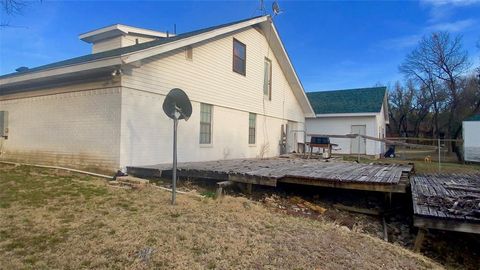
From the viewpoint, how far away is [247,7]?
48.2ft

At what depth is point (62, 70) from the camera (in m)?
8.41

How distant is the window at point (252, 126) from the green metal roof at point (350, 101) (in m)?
10.6

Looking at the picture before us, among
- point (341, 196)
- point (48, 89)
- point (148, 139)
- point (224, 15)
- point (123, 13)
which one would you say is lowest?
point (341, 196)

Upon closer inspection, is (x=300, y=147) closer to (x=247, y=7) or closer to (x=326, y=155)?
(x=326, y=155)

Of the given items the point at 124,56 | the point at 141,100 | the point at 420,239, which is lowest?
the point at 420,239

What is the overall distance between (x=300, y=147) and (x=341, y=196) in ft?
34.6

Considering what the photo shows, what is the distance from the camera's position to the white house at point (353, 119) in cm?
2205

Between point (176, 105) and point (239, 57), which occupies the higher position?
→ point (239, 57)

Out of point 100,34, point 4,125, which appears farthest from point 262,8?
point 4,125

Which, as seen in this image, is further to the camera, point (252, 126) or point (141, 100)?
point (252, 126)

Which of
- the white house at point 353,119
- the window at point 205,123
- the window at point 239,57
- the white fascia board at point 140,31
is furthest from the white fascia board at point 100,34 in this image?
the white house at point 353,119

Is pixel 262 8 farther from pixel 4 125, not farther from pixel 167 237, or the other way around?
pixel 167 237

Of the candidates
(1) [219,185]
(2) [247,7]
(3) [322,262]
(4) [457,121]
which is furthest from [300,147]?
(4) [457,121]

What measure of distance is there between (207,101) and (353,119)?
14659 millimetres
